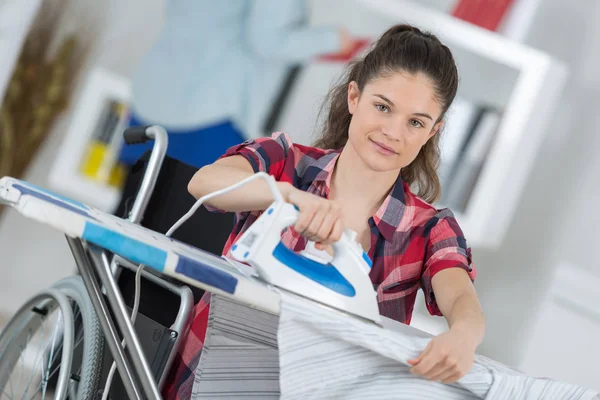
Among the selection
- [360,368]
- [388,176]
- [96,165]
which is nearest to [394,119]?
[388,176]

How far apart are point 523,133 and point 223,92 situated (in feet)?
3.57

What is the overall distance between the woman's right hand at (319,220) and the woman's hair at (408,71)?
390mm

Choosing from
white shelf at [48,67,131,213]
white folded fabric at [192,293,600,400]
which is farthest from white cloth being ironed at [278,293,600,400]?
white shelf at [48,67,131,213]

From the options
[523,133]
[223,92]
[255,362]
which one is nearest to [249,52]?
[223,92]

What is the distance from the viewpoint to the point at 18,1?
2.47 m

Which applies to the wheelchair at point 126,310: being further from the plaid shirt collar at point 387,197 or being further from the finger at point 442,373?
the finger at point 442,373

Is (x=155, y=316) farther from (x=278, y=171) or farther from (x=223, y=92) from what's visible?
(x=223, y=92)

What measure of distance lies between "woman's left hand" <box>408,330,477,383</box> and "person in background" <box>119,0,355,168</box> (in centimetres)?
212

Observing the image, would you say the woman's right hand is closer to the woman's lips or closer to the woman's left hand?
the woman's left hand

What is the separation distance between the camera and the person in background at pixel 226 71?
9.82ft

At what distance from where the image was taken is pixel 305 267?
1019mm

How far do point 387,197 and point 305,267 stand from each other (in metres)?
0.39

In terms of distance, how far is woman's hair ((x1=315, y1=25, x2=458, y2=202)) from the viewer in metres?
1.31

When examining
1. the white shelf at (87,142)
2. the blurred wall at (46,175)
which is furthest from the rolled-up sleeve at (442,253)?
the blurred wall at (46,175)
